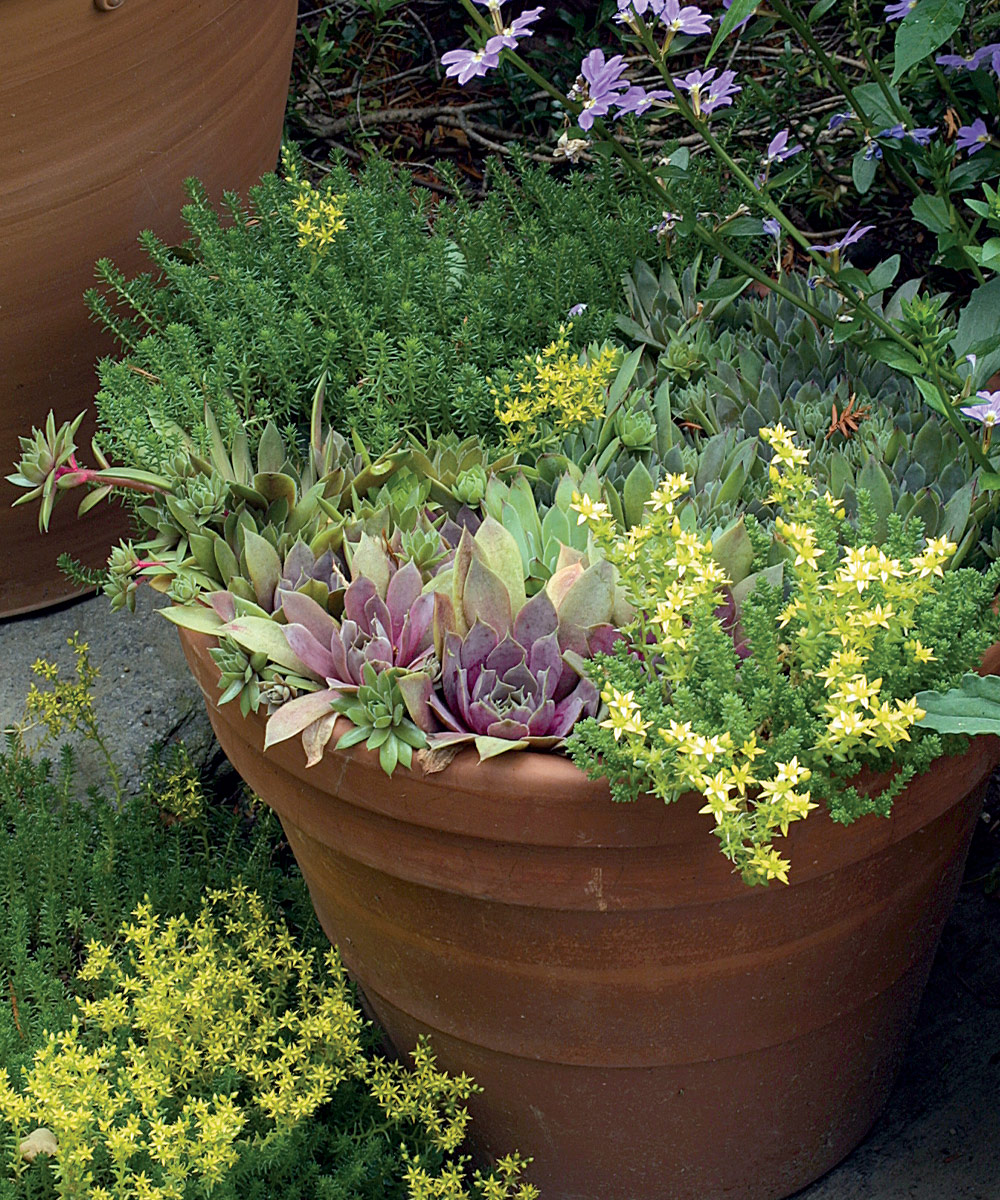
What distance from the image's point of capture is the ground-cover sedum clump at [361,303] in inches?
62.7

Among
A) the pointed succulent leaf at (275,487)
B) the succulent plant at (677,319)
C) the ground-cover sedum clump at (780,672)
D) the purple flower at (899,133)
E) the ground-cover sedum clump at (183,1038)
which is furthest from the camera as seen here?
the succulent plant at (677,319)

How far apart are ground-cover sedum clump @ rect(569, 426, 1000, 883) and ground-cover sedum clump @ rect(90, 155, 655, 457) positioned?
54 centimetres

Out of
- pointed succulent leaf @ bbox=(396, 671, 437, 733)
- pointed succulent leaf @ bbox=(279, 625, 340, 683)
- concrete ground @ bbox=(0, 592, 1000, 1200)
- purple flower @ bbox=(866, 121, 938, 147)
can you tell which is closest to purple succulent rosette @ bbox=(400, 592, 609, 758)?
pointed succulent leaf @ bbox=(396, 671, 437, 733)

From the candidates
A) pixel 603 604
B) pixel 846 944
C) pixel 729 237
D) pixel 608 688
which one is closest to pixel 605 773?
pixel 608 688

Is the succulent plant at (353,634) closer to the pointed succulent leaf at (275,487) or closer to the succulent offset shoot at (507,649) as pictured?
the succulent offset shoot at (507,649)

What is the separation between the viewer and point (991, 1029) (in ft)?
6.01

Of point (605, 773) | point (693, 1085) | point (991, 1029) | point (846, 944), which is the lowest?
point (991, 1029)

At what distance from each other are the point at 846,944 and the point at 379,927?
510 millimetres

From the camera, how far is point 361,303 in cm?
169

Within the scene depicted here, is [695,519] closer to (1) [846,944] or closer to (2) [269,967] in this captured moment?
(1) [846,944]

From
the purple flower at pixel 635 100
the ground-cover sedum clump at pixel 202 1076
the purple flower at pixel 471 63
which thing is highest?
the purple flower at pixel 471 63

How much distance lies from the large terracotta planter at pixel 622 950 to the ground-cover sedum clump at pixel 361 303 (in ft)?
1.24

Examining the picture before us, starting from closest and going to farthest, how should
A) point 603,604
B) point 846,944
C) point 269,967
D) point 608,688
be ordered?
point 608,688
point 603,604
point 846,944
point 269,967

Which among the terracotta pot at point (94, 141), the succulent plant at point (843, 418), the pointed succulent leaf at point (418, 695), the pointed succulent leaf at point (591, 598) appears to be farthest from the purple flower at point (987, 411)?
the terracotta pot at point (94, 141)
